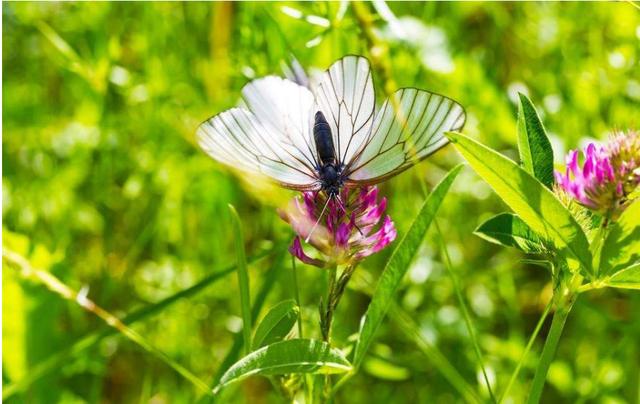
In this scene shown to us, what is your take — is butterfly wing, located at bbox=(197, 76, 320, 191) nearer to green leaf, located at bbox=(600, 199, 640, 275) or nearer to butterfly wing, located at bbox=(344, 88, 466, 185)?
butterfly wing, located at bbox=(344, 88, 466, 185)

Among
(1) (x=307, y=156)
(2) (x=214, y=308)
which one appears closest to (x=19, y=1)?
(2) (x=214, y=308)

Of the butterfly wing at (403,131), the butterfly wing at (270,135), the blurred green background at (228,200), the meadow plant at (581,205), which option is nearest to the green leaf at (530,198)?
the meadow plant at (581,205)

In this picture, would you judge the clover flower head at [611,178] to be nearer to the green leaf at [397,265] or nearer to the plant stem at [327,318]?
the green leaf at [397,265]

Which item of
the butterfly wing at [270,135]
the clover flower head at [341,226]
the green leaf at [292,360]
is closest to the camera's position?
the green leaf at [292,360]

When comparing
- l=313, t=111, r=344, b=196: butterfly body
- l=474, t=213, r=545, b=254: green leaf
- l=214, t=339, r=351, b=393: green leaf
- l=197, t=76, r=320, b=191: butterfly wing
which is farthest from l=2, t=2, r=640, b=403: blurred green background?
l=214, t=339, r=351, b=393: green leaf

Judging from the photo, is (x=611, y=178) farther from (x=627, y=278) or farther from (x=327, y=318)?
(x=327, y=318)
